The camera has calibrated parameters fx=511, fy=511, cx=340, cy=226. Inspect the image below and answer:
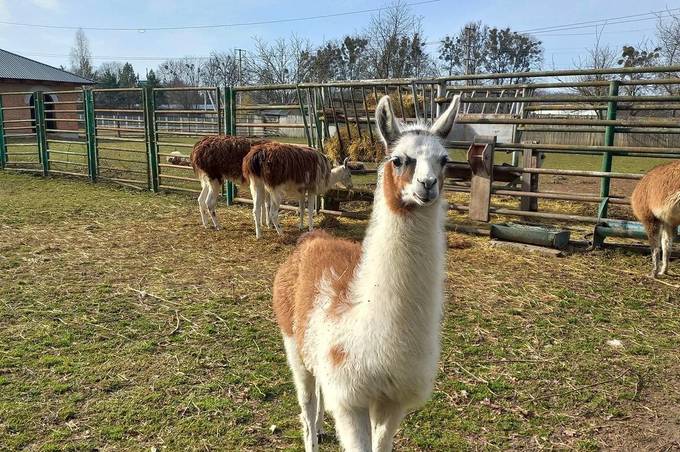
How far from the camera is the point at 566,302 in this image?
4.95m

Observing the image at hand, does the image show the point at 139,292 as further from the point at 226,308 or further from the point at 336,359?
the point at 336,359

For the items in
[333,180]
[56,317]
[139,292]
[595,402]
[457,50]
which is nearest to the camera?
[595,402]

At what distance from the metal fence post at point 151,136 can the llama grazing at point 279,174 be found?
14.9 ft

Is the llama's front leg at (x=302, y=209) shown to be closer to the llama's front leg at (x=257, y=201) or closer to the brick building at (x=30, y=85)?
the llama's front leg at (x=257, y=201)

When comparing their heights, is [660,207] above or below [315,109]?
below

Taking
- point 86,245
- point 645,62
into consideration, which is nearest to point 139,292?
point 86,245

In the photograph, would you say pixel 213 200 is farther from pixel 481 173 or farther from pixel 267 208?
pixel 481 173

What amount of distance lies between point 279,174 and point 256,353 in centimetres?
415

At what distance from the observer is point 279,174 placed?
24.9 feet

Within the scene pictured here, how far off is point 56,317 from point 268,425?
100 inches

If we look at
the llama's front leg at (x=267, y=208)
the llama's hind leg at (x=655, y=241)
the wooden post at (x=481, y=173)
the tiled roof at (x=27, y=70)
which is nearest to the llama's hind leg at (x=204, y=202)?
the llama's front leg at (x=267, y=208)

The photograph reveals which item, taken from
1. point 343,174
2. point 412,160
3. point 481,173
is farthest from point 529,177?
point 412,160

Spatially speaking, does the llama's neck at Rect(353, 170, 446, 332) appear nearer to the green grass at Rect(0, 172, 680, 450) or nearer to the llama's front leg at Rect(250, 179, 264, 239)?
the green grass at Rect(0, 172, 680, 450)

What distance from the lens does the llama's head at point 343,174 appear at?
8.54 metres
